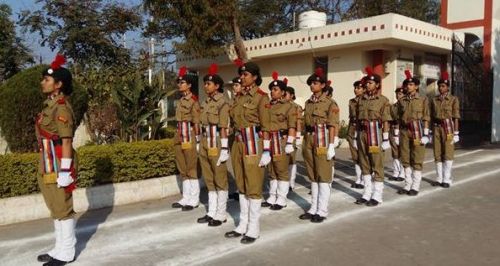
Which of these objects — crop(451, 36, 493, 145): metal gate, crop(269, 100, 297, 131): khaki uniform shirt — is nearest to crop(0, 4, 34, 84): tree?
crop(269, 100, 297, 131): khaki uniform shirt

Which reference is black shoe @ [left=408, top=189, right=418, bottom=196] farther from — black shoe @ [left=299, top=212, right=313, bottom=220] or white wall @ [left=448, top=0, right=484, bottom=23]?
white wall @ [left=448, top=0, right=484, bottom=23]

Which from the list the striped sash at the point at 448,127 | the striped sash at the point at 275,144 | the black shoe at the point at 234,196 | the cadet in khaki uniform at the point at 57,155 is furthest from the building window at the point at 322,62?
the cadet in khaki uniform at the point at 57,155

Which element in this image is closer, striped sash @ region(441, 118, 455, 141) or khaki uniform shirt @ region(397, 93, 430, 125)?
khaki uniform shirt @ region(397, 93, 430, 125)

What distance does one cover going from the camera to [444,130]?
30.2 feet

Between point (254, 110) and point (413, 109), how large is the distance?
12.3ft

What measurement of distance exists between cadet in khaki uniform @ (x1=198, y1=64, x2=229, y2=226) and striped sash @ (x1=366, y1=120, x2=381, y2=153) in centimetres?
237

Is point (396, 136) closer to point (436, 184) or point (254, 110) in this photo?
point (436, 184)

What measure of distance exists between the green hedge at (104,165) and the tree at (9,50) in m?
12.0

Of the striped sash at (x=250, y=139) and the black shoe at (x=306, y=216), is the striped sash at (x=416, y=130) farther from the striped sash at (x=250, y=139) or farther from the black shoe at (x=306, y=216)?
the striped sash at (x=250, y=139)

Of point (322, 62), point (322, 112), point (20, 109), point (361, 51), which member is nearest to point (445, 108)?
point (322, 112)

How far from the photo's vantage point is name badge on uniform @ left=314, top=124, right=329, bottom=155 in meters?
6.65

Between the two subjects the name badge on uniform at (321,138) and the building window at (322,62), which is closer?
the name badge on uniform at (321,138)

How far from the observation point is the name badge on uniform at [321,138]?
6.65 metres

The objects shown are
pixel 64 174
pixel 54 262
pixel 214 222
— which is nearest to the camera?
pixel 64 174
